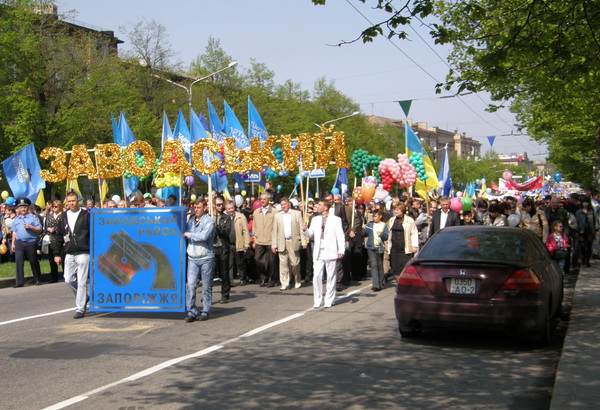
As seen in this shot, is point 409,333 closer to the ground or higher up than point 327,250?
closer to the ground

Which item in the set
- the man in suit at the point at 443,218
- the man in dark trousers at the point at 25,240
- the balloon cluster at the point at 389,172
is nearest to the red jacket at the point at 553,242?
the man in suit at the point at 443,218

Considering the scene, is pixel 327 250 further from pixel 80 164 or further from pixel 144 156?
pixel 80 164

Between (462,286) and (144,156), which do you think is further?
(144,156)

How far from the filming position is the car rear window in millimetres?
8776

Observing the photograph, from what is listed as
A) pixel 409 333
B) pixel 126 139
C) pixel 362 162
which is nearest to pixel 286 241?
pixel 409 333

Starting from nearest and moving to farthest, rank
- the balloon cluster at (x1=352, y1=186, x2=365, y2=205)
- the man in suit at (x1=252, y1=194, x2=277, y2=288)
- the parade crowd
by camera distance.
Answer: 1. the parade crowd
2. the man in suit at (x1=252, y1=194, x2=277, y2=288)
3. the balloon cluster at (x1=352, y1=186, x2=365, y2=205)

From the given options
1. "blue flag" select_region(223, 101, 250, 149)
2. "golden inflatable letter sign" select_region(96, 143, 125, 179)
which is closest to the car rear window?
"golden inflatable letter sign" select_region(96, 143, 125, 179)

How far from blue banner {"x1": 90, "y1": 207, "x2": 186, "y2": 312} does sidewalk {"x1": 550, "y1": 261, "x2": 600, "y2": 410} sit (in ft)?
17.9

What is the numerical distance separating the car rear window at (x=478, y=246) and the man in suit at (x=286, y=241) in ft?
18.9

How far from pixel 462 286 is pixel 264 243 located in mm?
7429

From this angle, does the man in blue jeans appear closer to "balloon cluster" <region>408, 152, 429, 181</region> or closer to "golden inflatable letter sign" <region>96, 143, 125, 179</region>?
"golden inflatable letter sign" <region>96, 143, 125, 179</region>

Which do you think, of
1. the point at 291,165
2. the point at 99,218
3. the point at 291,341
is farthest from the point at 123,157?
the point at 291,341

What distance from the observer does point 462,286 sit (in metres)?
8.49

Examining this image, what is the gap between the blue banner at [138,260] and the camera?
36.5 feet
